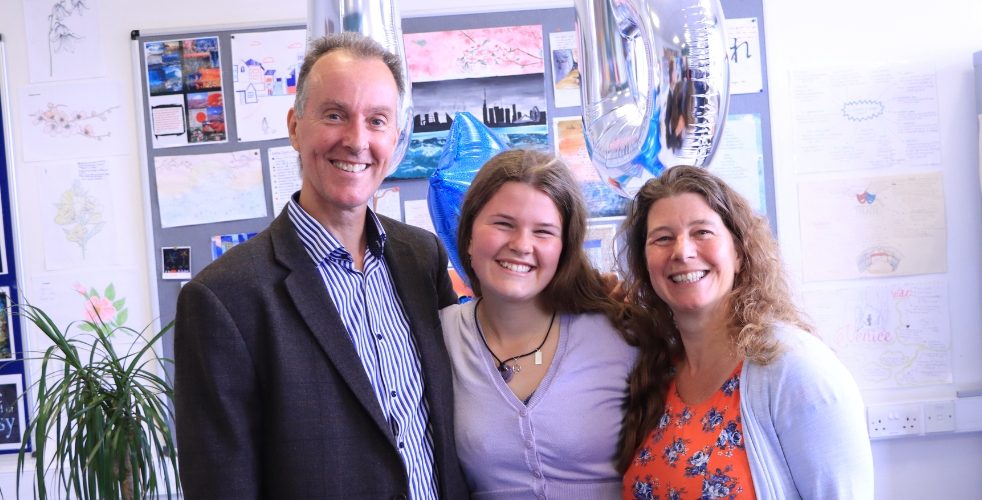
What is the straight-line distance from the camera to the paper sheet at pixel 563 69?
8.52ft

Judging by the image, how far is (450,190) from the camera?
168 centimetres

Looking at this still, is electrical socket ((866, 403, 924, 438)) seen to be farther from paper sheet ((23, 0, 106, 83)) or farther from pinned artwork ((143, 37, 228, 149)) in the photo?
paper sheet ((23, 0, 106, 83))

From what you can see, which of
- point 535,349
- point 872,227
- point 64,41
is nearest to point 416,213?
point 535,349

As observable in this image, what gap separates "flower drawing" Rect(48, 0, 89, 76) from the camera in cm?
259

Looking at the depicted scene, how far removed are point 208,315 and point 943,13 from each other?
2.73 metres

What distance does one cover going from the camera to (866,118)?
265 centimetres

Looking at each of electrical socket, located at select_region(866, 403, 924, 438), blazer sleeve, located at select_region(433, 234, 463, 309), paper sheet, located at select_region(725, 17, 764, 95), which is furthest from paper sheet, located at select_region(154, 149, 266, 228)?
electrical socket, located at select_region(866, 403, 924, 438)

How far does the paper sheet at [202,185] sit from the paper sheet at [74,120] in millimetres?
196

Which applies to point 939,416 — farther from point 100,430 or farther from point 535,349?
point 100,430

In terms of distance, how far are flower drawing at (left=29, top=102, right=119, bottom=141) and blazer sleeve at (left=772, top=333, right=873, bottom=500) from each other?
2377 mm

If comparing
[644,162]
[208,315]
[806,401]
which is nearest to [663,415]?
[806,401]

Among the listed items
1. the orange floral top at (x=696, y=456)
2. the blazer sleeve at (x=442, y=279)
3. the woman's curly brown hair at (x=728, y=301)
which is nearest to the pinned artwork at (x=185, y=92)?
the blazer sleeve at (x=442, y=279)

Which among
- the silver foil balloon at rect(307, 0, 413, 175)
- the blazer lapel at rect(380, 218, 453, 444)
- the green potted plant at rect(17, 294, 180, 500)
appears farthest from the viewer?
the green potted plant at rect(17, 294, 180, 500)

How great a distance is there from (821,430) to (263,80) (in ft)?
6.94
